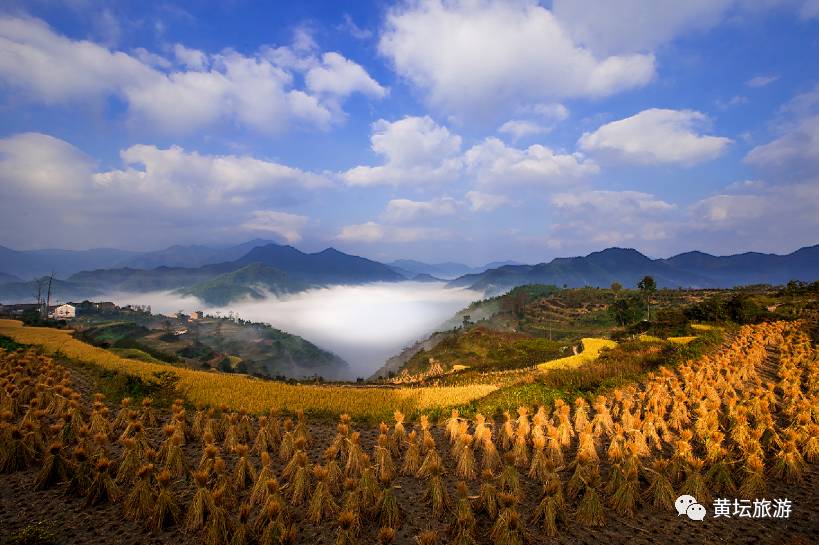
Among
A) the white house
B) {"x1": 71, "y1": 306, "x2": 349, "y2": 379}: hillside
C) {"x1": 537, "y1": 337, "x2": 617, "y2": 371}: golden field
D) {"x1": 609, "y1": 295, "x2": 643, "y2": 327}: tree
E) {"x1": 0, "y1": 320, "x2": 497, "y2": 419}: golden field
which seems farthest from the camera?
the white house

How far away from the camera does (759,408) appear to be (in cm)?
1722

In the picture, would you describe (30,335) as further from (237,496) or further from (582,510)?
(582,510)

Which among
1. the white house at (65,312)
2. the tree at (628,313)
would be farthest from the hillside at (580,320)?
the white house at (65,312)

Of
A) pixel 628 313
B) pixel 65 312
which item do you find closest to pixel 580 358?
pixel 628 313

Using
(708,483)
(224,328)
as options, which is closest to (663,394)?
(708,483)

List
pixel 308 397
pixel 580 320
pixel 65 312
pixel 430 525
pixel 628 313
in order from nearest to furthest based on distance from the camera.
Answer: pixel 430 525 → pixel 308 397 → pixel 628 313 → pixel 580 320 → pixel 65 312

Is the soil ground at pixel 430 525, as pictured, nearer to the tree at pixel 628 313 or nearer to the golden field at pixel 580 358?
the golden field at pixel 580 358

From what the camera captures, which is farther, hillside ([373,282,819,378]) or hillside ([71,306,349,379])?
hillside ([71,306,349,379])

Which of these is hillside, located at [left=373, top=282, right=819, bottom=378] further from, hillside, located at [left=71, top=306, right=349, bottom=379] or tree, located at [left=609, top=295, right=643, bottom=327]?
hillside, located at [left=71, top=306, right=349, bottom=379]

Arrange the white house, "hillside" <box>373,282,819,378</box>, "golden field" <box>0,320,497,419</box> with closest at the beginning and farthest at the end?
"golden field" <box>0,320,497,419</box>, "hillside" <box>373,282,819,378</box>, the white house

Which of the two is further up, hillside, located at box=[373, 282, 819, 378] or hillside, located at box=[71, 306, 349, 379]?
hillside, located at box=[373, 282, 819, 378]

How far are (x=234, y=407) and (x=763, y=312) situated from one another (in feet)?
197

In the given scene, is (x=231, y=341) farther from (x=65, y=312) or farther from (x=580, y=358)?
(x=580, y=358)

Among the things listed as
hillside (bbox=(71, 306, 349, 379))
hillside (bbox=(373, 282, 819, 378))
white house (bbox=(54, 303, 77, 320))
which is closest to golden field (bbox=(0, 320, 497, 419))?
hillside (bbox=(373, 282, 819, 378))
